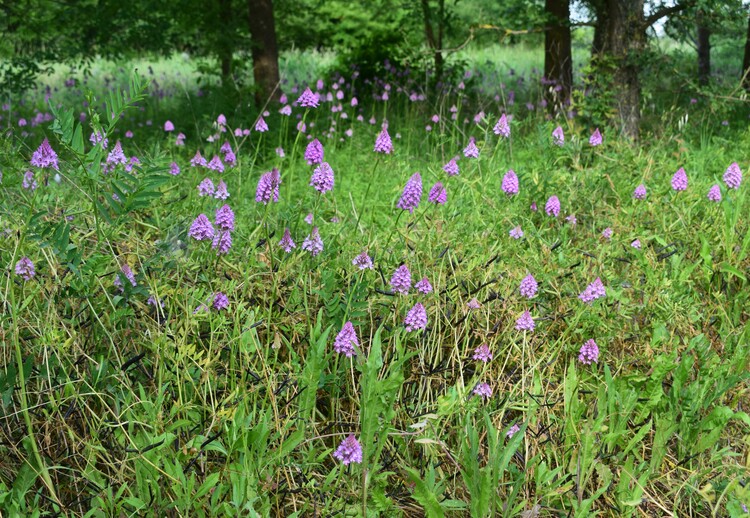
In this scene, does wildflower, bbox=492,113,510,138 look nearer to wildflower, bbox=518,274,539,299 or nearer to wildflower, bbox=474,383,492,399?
wildflower, bbox=518,274,539,299

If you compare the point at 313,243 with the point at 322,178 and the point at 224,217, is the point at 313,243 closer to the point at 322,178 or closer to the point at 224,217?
the point at 322,178

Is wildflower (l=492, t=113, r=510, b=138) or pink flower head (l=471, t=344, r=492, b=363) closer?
pink flower head (l=471, t=344, r=492, b=363)

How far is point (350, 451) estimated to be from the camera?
2.14m

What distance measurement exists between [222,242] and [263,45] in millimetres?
6138

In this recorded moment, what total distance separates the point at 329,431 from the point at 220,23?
7248 mm

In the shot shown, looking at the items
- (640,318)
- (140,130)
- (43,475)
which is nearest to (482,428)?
(640,318)

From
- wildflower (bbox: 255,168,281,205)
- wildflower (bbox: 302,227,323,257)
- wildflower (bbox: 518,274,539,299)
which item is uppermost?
wildflower (bbox: 255,168,281,205)

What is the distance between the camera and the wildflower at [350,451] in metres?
2.13

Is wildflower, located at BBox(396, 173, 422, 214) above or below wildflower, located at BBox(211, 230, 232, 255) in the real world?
above

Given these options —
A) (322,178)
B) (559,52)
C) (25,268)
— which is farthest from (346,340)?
(559,52)

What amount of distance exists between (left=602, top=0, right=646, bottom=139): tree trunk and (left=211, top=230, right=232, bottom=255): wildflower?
5.00m

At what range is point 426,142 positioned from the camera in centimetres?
684

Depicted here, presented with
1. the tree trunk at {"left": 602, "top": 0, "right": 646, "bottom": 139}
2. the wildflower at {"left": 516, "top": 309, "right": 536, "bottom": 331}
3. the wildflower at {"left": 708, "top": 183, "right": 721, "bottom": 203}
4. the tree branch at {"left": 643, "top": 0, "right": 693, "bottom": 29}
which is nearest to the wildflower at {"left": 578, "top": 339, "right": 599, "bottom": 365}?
the wildflower at {"left": 516, "top": 309, "right": 536, "bottom": 331}

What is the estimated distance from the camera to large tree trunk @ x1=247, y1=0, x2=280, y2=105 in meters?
8.27
